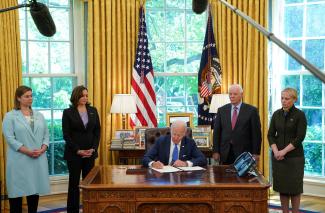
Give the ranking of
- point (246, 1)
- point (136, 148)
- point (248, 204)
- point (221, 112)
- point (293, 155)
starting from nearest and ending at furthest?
point (248, 204)
point (293, 155)
point (221, 112)
point (136, 148)
point (246, 1)

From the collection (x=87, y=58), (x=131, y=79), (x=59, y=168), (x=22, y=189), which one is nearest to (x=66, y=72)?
(x=87, y=58)

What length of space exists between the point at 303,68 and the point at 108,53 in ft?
8.52

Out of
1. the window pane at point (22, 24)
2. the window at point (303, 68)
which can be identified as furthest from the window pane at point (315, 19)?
the window pane at point (22, 24)

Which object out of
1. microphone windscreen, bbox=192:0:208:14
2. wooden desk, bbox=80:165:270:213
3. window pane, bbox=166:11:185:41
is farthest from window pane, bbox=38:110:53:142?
microphone windscreen, bbox=192:0:208:14

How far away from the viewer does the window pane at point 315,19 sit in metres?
6.16

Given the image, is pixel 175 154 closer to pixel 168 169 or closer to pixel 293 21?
pixel 168 169

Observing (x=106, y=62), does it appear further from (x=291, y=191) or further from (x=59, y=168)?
(x=291, y=191)

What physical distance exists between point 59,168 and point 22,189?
1868 millimetres

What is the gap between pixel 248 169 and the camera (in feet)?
12.5

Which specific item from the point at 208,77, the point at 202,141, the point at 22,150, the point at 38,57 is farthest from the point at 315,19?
the point at 22,150

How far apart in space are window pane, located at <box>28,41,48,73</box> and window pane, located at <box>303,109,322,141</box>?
3.53m

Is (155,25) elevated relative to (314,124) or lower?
elevated

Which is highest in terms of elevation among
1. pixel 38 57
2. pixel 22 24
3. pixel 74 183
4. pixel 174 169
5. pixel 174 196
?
pixel 22 24

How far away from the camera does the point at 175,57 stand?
6.68 m
